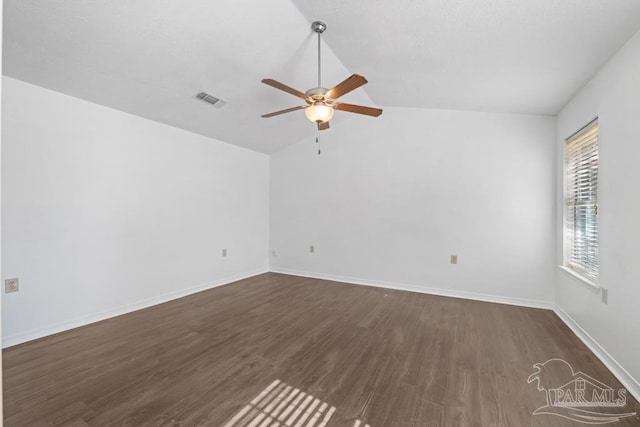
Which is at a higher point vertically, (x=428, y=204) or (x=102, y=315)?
(x=428, y=204)

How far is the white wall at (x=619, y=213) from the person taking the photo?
2158 millimetres

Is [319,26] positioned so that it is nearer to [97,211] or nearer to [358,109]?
[358,109]

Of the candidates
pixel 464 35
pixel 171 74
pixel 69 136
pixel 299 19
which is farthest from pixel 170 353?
pixel 464 35

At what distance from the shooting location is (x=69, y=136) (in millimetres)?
3064

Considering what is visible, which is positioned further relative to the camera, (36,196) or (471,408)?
(36,196)

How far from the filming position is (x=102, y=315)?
3.32 metres

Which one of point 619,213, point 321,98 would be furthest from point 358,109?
point 619,213

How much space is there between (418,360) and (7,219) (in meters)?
3.74

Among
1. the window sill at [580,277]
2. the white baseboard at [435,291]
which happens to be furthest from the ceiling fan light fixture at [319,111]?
the white baseboard at [435,291]

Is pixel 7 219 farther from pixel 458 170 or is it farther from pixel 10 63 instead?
pixel 458 170

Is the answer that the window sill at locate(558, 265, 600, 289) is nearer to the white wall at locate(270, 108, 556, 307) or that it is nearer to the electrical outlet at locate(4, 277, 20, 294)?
the white wall at locate(270, 108, 556, 307)

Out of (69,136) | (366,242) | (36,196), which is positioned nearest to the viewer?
(36,196)

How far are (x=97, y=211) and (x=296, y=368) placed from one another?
2635 mm

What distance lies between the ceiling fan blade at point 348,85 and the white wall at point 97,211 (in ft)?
6.38
